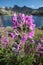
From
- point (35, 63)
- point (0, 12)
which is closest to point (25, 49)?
point (35, 63)

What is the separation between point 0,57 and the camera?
4480 millimetres

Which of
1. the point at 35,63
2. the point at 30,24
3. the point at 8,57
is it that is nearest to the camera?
the point at 30,24

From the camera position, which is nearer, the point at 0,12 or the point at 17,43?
the point at 17,43

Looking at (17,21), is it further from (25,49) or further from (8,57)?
(8,57)

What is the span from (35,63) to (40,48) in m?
0.65

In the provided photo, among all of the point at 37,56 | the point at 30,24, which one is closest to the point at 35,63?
the point at 37,56

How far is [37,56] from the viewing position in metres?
4.32

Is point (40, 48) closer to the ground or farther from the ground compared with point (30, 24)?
closer to the ground

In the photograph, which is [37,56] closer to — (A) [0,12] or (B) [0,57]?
(B) [0,57]

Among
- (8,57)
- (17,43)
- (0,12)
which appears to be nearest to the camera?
(17,43)

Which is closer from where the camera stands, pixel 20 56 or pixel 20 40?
pixel 20 40

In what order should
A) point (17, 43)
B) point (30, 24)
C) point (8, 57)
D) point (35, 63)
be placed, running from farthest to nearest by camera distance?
point (35, 63) < point (8, 57) < point (17, 43) < point (30, 24)

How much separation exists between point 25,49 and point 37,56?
65cm

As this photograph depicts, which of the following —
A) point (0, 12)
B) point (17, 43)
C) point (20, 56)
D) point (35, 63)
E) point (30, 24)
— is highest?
point (30, 24)
